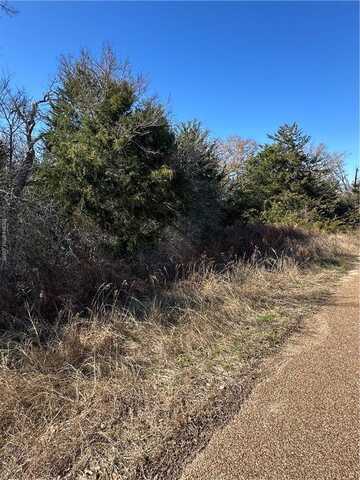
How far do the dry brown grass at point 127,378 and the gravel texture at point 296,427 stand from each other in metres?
0.24

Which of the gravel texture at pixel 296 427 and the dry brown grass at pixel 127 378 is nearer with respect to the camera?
the gravel texture at pixel 296 427

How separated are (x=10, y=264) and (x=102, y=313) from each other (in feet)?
5.90

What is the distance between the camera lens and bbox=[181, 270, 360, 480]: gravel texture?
6.31 ft

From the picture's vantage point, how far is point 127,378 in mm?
2861

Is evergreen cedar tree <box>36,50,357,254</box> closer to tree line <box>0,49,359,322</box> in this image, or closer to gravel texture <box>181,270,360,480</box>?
tree line <box>0,49,359,322</box>

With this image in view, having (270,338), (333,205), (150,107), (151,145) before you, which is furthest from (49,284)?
(333,205)

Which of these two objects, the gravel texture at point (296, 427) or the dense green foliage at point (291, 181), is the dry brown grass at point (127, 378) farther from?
the dense green foliage at point (291, 181)

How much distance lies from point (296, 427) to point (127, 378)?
1404 mm

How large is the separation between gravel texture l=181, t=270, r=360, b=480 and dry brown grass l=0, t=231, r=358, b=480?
0.80ft

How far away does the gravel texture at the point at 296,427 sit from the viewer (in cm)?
192

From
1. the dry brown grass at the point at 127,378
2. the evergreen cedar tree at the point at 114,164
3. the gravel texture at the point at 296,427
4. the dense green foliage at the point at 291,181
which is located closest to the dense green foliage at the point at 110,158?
the evergreen cedar tree at the point at 114,164

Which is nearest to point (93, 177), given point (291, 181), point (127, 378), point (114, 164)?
point (114, 164)

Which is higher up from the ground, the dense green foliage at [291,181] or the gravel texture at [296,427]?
the dense green foliage at [291,181]

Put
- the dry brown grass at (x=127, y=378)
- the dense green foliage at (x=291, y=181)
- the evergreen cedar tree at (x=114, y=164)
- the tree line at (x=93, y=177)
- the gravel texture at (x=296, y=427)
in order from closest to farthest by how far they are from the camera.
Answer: the gravel texture at (x=296, y=427) < the dry brown grass at (x=127, y=378) < the tree line at (x=93, y=177) < the evergreen cedar tree at (x=114, y=164) < the dense green foliage at (x=291, y=181)
